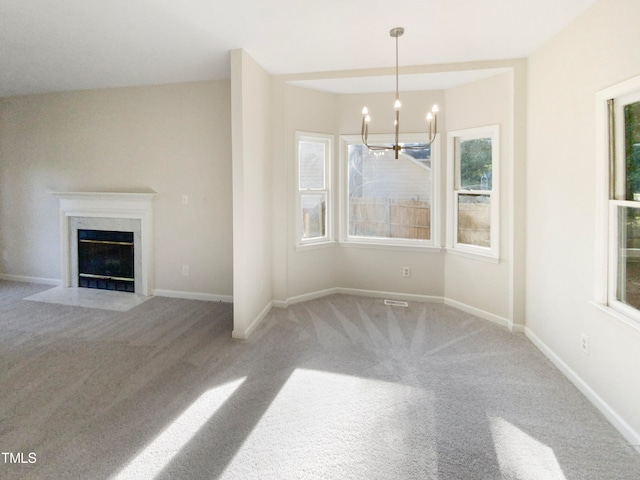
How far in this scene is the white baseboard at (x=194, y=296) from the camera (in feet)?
14.4

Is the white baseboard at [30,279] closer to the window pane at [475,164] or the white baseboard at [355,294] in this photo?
the white baseboard at [355,294]

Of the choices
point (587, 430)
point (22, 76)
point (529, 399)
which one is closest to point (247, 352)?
point (529, 399)

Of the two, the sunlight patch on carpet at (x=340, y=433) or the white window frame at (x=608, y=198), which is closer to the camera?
the sunlight patch on carpet at (x=340, y=433)

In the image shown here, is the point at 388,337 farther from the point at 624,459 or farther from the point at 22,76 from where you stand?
the point at 22,76

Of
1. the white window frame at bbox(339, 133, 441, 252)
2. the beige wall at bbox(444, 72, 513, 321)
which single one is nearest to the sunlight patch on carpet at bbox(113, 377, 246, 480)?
the white window frame at bbox(339, 133, 441, 252)

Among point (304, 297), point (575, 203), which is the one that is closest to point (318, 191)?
point (304, 297)

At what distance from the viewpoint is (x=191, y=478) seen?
65.9 inches

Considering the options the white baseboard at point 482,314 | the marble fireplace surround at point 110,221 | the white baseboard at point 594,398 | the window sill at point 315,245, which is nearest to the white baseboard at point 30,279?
the marble fireplace surround at point 110,221

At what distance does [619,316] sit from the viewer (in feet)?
6.79

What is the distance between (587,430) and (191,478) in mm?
2252

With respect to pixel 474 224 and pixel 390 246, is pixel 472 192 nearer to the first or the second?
pixel 474 224

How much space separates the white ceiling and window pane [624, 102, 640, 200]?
0.87 metres

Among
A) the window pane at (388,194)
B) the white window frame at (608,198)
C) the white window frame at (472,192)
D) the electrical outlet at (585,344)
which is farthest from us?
the window pane at (388,194)

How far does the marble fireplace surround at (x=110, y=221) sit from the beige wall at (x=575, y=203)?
443cm
